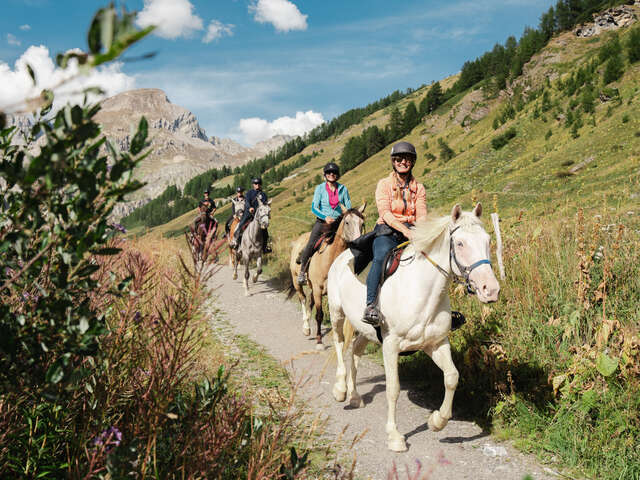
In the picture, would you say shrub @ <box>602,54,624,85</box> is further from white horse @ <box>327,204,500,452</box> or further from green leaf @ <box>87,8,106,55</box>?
green leaf @ <box>87,8,106,55</box>

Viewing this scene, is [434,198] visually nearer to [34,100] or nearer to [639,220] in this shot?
[639,220]

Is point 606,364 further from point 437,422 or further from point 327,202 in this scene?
point 327,202

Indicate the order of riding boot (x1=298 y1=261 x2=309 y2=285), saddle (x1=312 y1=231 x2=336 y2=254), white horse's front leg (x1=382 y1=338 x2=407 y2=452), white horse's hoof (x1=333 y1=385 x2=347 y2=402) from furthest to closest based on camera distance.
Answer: riding boot (x1=298 y1=261 x2=309 y2=285), saddle (x1=312 y1=231 x2=336 y2=254), white horse's hoof (x1=333 y1=385 x2=347 y2=402), white horse's front leg (x1=382 y1=338 x2=407 y2=452)

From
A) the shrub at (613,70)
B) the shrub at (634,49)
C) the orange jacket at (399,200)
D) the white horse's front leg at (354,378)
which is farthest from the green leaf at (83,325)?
the shrub at (634,49)

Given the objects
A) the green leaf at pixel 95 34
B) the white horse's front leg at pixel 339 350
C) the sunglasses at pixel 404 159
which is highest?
the sunglasses at pixel 404 159

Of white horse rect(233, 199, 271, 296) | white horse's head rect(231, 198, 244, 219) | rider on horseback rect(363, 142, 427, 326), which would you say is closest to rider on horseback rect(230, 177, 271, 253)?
white horse rect(233, 199, 271, 296)

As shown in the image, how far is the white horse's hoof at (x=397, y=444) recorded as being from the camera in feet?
14.5

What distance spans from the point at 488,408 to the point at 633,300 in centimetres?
238

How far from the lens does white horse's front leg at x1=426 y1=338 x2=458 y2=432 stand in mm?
4531

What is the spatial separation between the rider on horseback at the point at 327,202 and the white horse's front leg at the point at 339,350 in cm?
277

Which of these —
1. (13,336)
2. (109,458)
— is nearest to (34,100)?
(13,336)

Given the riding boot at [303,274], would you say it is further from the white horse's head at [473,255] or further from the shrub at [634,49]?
the shrub at [634,49]

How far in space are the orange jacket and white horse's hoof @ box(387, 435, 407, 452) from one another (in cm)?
269

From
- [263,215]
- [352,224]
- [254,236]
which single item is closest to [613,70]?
[263,215]
